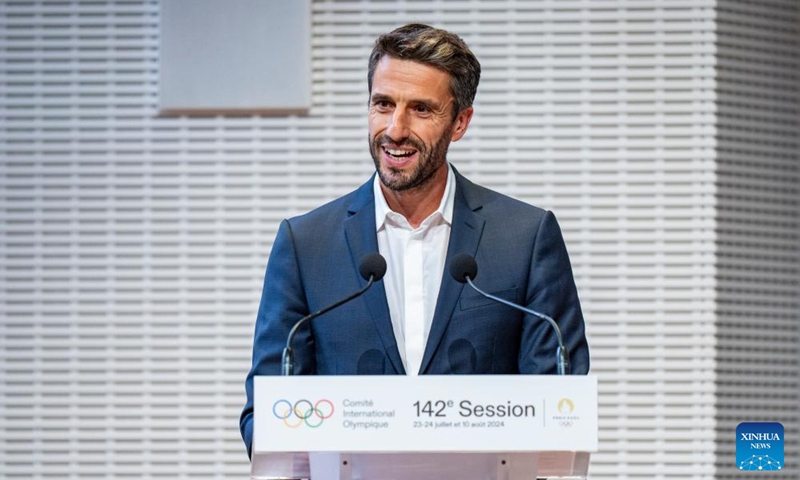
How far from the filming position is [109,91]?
17.9 ft

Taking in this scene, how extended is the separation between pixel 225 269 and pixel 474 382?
3236mm

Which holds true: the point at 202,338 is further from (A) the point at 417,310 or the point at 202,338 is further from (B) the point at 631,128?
(A) the point at 417,310

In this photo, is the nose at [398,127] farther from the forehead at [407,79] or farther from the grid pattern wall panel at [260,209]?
the grid pattern wall panel at [260,209]

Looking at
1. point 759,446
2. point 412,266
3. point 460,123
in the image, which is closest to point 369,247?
point 412,266

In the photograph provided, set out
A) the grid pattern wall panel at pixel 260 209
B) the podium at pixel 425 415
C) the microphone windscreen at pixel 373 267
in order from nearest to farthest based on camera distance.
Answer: the podium at pixel 425 415 → the microphone windscreen at pixel 373 267 → the grid pattern wall panel at pixel 260 209

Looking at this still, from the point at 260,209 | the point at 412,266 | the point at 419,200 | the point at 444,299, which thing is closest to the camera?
the point at 444,299

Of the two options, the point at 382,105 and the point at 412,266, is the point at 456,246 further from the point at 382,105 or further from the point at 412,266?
the point at 382,105

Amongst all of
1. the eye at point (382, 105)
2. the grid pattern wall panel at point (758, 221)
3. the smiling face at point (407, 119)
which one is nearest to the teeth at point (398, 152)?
the smiling face at point (407, 119)

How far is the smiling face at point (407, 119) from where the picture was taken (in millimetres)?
2906

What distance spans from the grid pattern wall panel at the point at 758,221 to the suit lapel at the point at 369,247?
273 centimetres

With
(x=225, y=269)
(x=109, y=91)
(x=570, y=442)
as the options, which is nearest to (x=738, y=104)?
(x=225, y=269)

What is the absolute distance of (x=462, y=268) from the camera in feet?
8.75

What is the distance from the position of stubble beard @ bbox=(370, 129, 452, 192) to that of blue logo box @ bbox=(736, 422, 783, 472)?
3022 millimetres

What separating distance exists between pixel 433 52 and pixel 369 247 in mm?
522
